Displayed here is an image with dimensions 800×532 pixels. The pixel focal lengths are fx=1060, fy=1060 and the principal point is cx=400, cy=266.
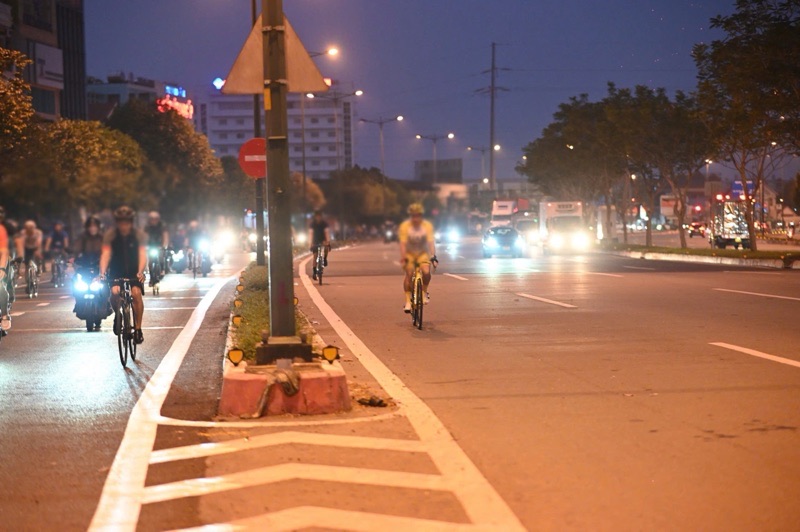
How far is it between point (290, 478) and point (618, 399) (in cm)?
364

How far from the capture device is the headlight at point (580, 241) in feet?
189

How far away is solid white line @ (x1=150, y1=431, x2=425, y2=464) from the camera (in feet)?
24.2

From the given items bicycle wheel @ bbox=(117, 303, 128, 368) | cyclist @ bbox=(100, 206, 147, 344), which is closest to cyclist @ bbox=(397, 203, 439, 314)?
cyclist @ bbox=(100, 206, 147, 344)

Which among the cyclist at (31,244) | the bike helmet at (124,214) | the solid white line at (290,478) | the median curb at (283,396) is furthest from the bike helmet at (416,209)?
the solid white line at (290,478)

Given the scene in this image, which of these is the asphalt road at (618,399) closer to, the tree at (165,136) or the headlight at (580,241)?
the tree at (165,136)

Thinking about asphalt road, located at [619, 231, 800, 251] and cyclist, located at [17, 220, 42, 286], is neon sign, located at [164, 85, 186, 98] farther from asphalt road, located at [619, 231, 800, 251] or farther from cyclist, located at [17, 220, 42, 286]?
cyclist, located at [17, 220, 42, 286]

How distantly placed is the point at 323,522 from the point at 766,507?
7.98 feet

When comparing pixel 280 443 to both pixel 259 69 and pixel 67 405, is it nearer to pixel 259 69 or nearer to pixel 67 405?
pixel 67 405

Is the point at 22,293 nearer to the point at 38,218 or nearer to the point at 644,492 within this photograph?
the point at 38,218

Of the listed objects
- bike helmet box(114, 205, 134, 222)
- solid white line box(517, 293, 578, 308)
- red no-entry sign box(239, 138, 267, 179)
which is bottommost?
solid white line box(517, 293, 578, 308)

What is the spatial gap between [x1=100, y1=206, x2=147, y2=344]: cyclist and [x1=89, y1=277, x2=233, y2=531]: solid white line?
39.3 inches

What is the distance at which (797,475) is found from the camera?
6.49m

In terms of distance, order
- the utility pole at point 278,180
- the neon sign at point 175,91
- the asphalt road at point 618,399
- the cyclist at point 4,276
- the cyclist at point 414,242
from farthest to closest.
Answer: the neon sign at point 175,91, the cyclist at point 414,242, the cyclist at point 4,276, the utility pole at point 278,180, the asphalt road at point 618,399

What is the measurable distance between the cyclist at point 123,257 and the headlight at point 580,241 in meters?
46.4
